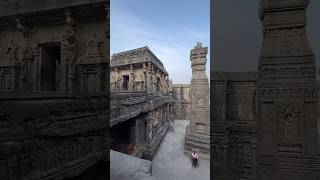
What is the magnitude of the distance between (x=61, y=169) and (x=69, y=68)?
4.96 ft

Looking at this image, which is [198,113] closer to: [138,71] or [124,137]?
[138,71]

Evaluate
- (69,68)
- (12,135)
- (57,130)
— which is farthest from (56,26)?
(12,135)

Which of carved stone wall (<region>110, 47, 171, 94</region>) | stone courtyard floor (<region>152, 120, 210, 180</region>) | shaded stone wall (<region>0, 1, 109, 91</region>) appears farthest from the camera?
shaded stone wall (<region>0, 1, 109, 91</region>)

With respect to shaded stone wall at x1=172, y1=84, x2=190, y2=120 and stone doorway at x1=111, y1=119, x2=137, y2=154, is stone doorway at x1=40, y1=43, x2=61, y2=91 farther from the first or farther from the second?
shaded stone wall at x1=172, y1=84, x2=190, y2=120

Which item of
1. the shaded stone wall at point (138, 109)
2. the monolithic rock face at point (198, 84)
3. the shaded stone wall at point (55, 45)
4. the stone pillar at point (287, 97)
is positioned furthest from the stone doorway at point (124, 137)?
the stone pillar at point (287, 97)

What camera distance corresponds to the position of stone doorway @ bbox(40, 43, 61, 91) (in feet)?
10.6

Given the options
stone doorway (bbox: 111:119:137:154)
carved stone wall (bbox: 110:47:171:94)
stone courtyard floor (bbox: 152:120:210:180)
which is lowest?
stone courtyard floor (bbox: 152:120:210:180)

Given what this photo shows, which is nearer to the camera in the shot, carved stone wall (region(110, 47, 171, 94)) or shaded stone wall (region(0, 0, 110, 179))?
shaded stone wall (region(0, 0, 110, 179))

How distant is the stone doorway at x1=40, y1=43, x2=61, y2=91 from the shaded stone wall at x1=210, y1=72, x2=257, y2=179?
8.48ft

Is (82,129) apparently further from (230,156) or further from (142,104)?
(230,156)

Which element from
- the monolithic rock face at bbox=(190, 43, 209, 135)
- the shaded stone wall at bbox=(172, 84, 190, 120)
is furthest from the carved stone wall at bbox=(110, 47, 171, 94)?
the shaded stone wall at bbox=(172, 84, 190, 120)

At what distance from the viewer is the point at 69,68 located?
3012 mm

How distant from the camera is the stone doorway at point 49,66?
3246 mm

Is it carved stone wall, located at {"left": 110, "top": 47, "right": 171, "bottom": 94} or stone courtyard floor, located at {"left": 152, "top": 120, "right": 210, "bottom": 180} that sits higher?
carved stone wall, located at {"left": 110, "top": 47, "right": 171, "bottom": 94}
